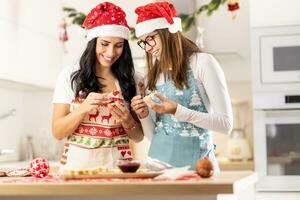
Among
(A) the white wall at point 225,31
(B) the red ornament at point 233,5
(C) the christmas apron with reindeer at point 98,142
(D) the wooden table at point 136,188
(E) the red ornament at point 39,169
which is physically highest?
(B) the red ornament at point 233,5

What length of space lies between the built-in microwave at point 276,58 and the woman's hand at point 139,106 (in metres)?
1.44

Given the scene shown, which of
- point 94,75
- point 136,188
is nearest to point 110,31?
point 94,75

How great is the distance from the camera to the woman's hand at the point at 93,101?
209cm

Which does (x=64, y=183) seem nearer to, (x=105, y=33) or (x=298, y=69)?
(x=105, y=33)

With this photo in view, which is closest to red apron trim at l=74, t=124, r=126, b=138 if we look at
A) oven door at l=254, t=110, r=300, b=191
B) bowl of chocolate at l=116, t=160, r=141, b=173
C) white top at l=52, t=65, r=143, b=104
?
white top at l=52, t=65, r=143, b=104

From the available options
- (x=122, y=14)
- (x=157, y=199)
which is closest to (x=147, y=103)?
(x=157, y=199)

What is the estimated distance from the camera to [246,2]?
392 cm

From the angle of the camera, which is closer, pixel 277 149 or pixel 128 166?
pixel 128 166

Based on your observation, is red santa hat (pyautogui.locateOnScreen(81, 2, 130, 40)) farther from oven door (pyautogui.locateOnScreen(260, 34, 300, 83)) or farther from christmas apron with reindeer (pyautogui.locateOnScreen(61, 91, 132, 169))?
oven door (pyautogui.locateOnScreen(260, 34, 300, 83))

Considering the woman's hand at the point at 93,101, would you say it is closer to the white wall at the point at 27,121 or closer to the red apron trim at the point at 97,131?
the red apron trim at the point at 97,131

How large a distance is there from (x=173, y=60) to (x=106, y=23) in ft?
1.16

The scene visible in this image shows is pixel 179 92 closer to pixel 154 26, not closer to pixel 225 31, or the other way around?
pixel 154 26

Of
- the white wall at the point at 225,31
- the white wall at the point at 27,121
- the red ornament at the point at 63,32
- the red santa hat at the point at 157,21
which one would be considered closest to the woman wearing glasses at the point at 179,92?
the red santa hat at the point at 157,21

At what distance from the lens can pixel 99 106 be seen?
7.35 feet
